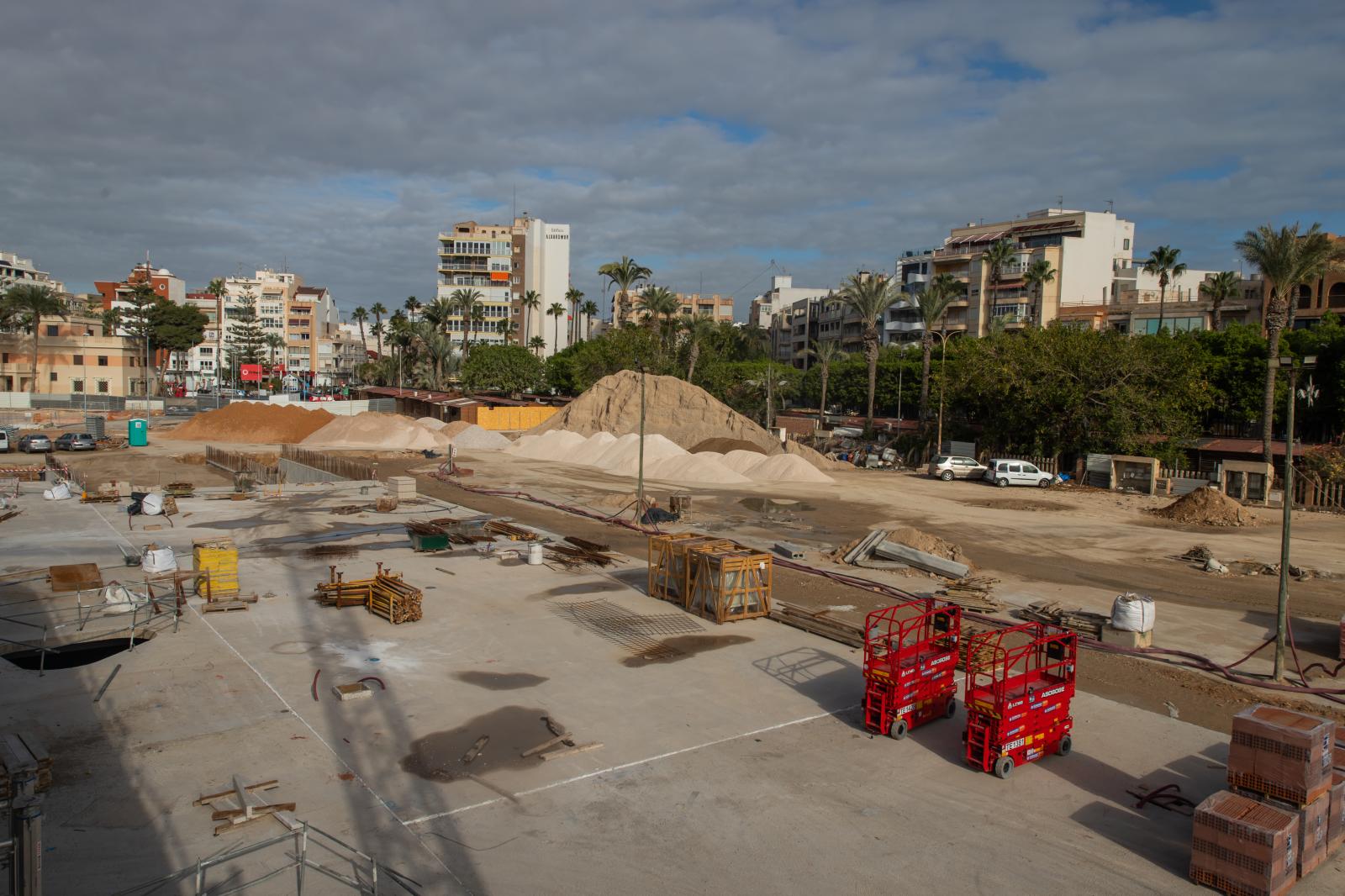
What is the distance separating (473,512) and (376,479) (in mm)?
11728

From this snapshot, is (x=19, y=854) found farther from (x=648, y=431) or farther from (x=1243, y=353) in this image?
(x=1243, y=353)

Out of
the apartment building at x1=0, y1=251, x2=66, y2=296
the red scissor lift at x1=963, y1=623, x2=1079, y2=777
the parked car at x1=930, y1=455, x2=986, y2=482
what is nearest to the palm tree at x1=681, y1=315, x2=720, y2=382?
the parked car at x1=930, y1=455, x2=986, y2=482

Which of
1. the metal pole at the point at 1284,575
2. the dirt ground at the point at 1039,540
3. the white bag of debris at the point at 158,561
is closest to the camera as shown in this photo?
the metal pole at the point at 1284,575

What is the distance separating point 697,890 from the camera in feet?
28.7

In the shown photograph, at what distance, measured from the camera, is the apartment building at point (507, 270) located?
432ft

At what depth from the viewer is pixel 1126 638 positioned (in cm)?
1745

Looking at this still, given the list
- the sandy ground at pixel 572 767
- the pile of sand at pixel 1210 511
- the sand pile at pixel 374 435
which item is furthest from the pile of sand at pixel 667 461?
the sandy ground at pixel 572 767

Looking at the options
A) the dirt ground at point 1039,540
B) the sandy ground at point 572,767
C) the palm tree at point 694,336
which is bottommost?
the sandy ground at point 572,767

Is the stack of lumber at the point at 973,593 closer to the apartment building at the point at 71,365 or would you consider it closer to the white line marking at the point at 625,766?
the white line marking at the point at 625,766

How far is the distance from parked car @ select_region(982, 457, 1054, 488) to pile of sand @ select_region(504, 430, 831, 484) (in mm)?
9464

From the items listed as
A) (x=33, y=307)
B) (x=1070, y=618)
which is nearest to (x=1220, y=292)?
(x=1070, y=618)

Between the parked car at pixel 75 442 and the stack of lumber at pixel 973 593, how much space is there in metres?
56.3

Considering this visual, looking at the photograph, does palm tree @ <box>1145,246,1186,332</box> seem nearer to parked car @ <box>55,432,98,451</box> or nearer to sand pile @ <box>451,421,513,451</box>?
sand pile @ <box>451,421,513,451</box>

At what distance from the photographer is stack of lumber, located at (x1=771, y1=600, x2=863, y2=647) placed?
17297mm
